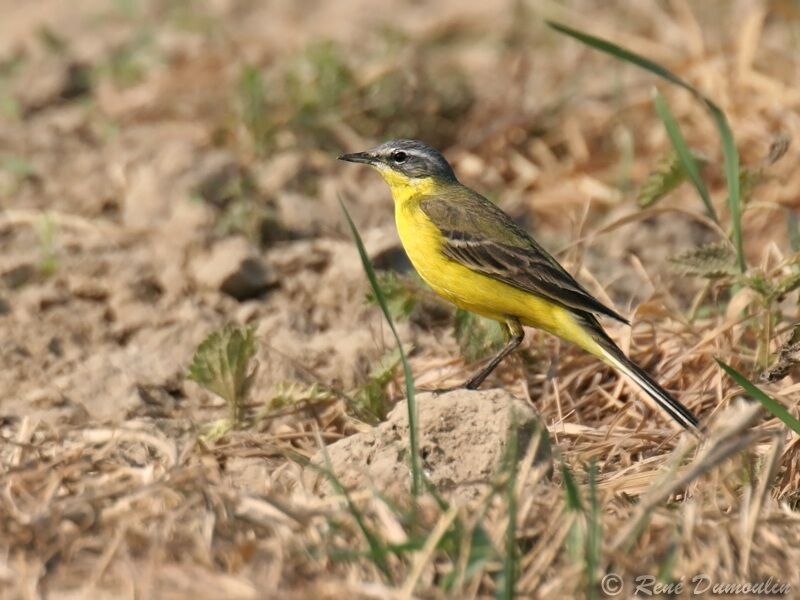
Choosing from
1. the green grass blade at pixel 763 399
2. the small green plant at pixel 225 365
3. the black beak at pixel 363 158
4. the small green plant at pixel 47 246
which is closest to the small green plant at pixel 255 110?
the small green plant at pixel 47 246

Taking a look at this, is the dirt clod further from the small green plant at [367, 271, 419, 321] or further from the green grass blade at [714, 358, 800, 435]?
the small green plant at [367, 271, 419, 321]

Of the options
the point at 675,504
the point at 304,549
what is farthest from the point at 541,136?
the point at 304,549

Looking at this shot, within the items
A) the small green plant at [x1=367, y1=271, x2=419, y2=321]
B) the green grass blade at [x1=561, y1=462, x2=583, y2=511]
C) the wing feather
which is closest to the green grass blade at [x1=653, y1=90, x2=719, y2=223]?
the wing feather

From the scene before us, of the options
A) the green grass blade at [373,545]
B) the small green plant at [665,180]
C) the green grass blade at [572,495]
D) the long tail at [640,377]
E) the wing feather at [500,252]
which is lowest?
the long tail at [640,377]

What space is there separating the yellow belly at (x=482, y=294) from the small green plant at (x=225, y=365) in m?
0.93

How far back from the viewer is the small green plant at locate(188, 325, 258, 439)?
5332 mm

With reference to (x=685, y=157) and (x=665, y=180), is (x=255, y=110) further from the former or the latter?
(x=685, y=157)

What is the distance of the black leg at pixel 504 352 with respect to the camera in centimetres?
570

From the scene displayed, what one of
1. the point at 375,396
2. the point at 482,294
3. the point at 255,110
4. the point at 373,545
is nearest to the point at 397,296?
the point at 482,294

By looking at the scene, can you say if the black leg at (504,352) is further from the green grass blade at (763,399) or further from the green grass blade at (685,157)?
the green grass blade at (763,399)

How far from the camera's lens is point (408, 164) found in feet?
21.6

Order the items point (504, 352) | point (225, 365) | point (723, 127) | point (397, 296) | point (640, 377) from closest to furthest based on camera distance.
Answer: point (640, 377) → point (225, 365) → point (723, 127) → point (504, 352) → point (397, 296)

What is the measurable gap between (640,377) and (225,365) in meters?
1.70

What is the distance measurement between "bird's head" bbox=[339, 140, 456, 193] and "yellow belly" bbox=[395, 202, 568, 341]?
0.69 metres
